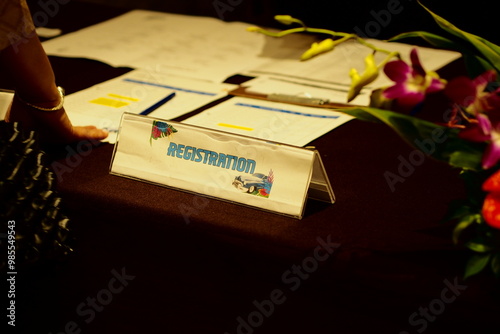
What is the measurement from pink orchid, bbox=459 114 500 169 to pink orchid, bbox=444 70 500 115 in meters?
0.01

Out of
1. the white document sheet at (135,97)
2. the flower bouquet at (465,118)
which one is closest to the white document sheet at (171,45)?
the white document sheet at (135,97)

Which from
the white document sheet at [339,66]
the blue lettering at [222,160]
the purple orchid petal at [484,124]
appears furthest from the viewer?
the white document sheet at [339,66]

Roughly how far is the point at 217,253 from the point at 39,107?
400mm

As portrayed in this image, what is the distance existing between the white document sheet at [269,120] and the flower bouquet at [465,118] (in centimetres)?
34

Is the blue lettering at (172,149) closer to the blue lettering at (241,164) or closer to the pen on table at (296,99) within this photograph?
the blue lettering at (241,164)

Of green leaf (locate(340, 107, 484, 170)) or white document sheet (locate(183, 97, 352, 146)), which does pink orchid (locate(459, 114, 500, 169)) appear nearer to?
green leaf (locate(340, 107, 484, 170))

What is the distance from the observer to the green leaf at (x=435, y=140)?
64cm

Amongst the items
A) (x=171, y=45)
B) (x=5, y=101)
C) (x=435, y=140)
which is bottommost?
(x=171, y=45)

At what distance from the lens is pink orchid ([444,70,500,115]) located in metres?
0.59

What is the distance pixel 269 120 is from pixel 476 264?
520 mm

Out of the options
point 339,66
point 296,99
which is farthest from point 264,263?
point 339,66

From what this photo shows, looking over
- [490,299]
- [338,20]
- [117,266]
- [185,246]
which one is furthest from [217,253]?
[338,20]

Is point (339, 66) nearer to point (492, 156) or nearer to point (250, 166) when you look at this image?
point (250, 166)

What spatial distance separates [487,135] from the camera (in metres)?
0.59
